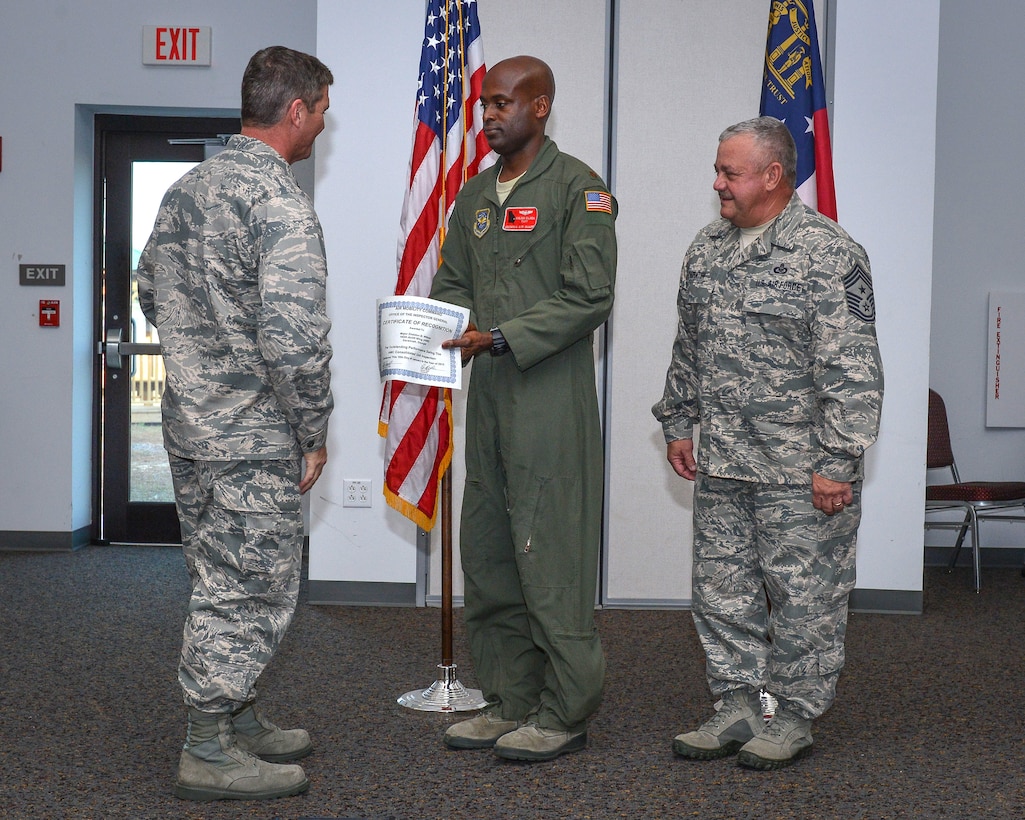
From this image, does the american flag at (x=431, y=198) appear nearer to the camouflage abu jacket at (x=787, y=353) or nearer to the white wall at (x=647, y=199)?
the white wall at (x=647, y=199)

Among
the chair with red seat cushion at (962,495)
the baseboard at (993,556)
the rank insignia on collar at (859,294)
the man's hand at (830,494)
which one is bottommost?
the baseboard at (993,556)

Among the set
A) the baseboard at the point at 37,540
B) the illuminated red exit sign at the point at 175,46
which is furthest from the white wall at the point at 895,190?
the baseboard at the point at 37,540

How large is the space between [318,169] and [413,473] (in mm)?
1619

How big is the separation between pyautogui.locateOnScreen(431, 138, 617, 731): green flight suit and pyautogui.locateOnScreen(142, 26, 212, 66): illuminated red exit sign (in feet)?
11.1

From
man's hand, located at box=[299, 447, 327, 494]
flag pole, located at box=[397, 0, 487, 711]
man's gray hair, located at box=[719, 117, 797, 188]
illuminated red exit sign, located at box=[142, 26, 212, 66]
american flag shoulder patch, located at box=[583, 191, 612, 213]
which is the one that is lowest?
man's hand, located at box=[299, 447, 327, 494]

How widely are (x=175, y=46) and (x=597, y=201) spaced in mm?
3722

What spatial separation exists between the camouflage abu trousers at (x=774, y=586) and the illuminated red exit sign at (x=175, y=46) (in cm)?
403

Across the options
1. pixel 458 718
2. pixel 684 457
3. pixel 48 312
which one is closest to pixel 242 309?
pixel 684 457

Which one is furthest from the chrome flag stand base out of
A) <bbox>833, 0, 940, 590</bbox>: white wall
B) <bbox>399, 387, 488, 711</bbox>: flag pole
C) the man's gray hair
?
<bbox>833, 0, 940, 590</bbox>: white wall

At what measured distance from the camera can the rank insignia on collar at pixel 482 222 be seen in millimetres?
2732

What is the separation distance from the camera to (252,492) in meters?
2.30

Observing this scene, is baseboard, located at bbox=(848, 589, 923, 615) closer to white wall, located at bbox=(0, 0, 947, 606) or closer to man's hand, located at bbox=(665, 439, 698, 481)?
white wall, located at bbox=(0, 0, 947, 606)

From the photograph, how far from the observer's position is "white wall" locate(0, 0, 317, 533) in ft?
18.0

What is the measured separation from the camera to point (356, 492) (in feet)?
14.6
